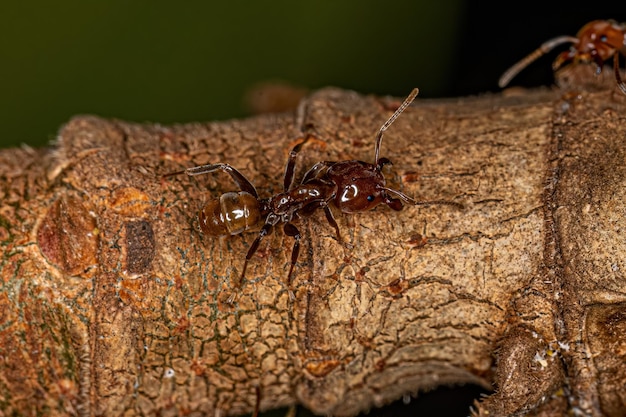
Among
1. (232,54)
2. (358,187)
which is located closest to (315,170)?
(358,187)

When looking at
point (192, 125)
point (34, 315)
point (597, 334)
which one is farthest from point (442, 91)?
point (34, 315)

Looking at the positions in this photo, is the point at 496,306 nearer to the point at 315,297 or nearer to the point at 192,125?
the point at 315,297

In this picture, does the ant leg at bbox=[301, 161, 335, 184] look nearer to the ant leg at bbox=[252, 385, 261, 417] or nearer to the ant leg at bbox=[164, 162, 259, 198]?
the ant leg at bbox=[164, 162, 259, 198]

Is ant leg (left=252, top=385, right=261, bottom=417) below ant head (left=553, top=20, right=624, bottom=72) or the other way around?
below

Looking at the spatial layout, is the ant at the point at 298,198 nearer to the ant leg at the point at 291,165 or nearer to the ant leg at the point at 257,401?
the ant leg at the point at 291,165

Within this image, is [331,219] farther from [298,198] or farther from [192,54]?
[192,54]

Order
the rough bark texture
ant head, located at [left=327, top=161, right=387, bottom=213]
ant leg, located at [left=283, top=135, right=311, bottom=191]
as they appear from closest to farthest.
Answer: the rough bark texture < ant head, located at [left=327, top=161, right=387, bottom=213] < ant leg, located at [left=283, top=135, right=311, bottom=191]

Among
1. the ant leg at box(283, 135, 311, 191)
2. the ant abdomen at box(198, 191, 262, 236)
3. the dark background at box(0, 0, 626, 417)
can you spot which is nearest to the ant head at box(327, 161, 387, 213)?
the ant leg at box(283, 135, 311, 191)
